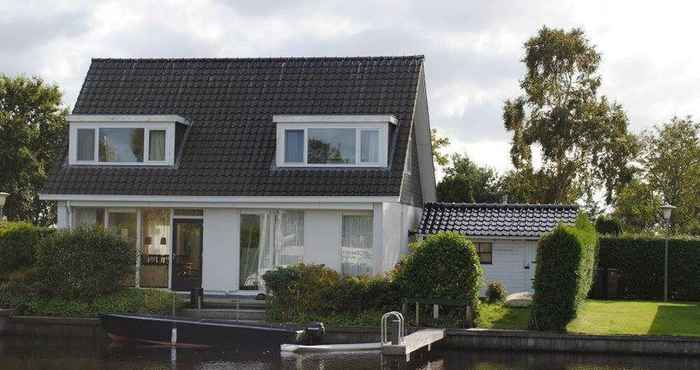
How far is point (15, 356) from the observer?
65.6 ft

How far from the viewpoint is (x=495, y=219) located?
100ft

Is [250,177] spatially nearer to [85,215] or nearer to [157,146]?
[157,146]

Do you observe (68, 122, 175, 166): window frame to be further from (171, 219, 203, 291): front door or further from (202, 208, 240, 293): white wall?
(202, 208, 240, 293): white wall

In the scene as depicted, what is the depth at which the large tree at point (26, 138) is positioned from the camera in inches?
1890

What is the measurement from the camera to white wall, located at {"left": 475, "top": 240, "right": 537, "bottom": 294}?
29922 millimetres

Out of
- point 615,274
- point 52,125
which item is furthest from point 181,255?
point 52,125

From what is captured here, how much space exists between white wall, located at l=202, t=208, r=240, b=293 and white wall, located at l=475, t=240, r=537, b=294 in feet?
24.3

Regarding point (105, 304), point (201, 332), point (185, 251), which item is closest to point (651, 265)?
point (185, 251)

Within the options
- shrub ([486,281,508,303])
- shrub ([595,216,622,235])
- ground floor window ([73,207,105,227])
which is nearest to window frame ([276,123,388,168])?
shrub ([486,281,508,303])

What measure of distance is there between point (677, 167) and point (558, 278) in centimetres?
3380

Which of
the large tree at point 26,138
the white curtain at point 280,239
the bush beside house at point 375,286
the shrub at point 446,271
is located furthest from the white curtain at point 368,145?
the large tree at point 26,138

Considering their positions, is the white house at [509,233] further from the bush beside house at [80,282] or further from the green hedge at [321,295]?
the bush beside house at [80,282]

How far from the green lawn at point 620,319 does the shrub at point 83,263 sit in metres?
9.17

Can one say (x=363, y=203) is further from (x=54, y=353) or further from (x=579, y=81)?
(x=579, y=81)
